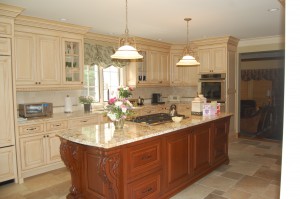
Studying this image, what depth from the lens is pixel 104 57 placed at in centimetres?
544

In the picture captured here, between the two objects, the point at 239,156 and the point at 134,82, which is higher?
the point at 134,82

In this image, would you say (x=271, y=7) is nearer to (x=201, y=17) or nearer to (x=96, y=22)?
(x=201, y=17)

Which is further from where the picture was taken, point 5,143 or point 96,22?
point 96,22

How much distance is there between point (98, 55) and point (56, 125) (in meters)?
1.95

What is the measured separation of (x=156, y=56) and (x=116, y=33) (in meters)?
1.56

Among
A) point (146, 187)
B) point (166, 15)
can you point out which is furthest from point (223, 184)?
point (166, 15)

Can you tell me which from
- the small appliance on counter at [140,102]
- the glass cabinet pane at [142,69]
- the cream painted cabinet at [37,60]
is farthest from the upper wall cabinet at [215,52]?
the cream painted cabinet at [37,60]

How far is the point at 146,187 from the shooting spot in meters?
2.72

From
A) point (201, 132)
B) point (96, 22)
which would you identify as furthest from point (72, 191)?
point (96, 22)

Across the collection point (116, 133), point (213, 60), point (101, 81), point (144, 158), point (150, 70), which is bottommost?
point (144, 158)

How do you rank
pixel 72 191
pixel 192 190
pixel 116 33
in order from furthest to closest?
pixel 116 33
pixel 192 190
pixel 72 191

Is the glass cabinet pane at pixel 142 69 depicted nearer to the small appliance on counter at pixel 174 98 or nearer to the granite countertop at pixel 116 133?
the small appliance on counter at pixel 174 98

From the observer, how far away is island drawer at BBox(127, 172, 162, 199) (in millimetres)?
2559

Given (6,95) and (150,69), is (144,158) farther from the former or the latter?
(150,69)
